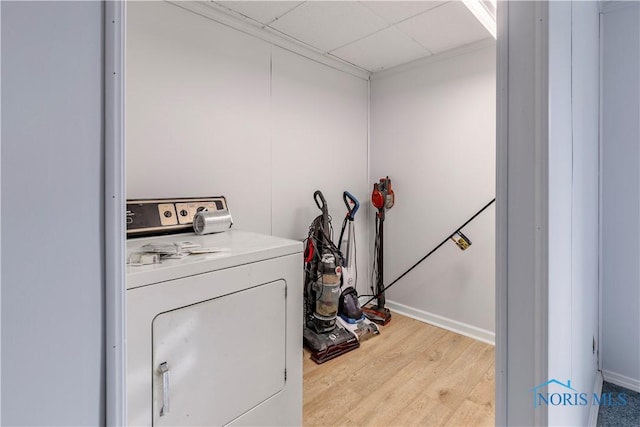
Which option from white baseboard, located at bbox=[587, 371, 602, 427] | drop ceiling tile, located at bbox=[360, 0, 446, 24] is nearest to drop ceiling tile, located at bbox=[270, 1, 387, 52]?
drop ceiling tile, located at bbox=[360, 0, 446, 24]

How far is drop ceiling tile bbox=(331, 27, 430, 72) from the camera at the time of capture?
255 centimetres

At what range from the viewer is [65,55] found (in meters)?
0.48

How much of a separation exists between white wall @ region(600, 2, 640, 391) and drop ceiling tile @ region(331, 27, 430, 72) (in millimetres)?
1293

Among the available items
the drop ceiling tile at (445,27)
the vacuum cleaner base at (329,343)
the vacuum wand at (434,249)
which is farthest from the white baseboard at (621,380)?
the drop ceiling tile at (445,27)

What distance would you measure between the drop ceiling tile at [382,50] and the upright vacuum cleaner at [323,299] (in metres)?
1.40

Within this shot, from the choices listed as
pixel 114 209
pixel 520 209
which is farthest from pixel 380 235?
pixel 114 209

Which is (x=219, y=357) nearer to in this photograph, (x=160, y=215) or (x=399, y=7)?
(x=160, y=215)

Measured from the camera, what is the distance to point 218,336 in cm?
125

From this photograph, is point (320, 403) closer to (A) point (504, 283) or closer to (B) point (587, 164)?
(A) point (504, 283)

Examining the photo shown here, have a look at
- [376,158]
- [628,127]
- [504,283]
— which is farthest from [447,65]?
[504,283]

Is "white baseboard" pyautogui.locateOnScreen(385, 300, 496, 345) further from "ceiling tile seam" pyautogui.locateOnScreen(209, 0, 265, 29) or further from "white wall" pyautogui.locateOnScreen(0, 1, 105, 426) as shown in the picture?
"ceiling tile seam" pyautogui.locateOnScreen(209, 0, 265, 29)

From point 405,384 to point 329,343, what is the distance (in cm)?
63

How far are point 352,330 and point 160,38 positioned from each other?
2.53 m

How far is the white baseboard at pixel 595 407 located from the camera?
5.53ft
